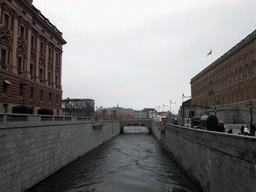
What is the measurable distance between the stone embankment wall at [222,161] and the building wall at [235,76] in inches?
1284

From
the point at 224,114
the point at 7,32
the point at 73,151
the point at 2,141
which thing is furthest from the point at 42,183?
the point at 224,114

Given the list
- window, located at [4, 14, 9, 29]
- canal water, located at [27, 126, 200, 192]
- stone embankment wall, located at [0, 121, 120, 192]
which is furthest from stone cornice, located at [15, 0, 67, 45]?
canal water, located at [27, 126, 200, 192]

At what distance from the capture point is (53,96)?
36.4 m

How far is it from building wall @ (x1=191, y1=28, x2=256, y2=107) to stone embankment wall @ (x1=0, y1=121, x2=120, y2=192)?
37312 millimetres

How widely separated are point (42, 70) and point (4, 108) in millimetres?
10564

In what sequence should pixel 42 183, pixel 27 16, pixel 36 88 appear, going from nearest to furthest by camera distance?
pixel 42 183, pixel 27 16, pixel 36 88

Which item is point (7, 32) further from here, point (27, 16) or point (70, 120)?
point (70, 120)

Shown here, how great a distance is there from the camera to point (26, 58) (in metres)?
27.7

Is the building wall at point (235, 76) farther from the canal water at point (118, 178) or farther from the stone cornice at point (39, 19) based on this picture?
the stone cornice at point (39, 19)

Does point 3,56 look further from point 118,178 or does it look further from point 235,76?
point 235,76

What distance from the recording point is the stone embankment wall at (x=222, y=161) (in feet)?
25.7

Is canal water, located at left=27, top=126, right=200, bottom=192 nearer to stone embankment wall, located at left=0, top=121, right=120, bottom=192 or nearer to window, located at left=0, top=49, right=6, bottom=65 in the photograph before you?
stone embankment wall, located at left=0, top=121, right=120, bottom=192

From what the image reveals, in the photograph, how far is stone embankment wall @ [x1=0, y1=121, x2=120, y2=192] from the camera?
11.4 m

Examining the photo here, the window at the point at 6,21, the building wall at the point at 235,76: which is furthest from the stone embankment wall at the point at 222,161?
the building wall at the point at 235,76
